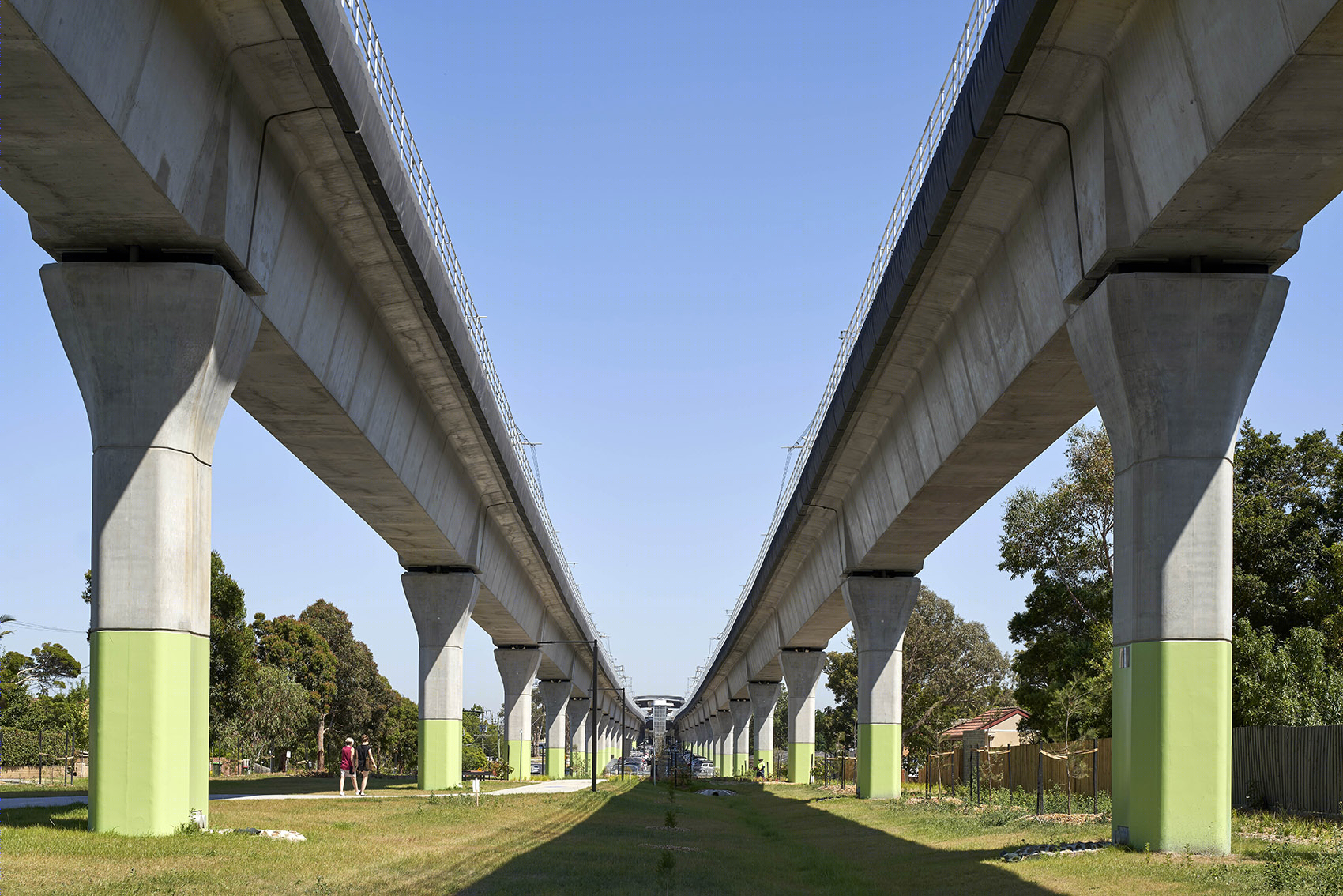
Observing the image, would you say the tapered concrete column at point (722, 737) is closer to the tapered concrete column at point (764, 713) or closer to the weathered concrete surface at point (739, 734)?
the weathered concrete surface at point (739, 734)

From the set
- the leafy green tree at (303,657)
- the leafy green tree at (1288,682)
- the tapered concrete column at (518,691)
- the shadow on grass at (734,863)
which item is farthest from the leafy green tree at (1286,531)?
the leafy green tree at (303,657)

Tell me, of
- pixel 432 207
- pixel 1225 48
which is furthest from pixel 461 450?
pixel 1225 48

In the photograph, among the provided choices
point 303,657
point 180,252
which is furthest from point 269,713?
point 180,252

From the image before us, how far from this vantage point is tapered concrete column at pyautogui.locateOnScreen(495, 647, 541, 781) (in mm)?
62844

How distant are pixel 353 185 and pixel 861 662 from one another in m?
24.9

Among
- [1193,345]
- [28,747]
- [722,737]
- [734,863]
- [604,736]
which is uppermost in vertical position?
[1193,345]

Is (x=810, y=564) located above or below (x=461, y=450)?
below

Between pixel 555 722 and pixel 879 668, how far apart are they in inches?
1836

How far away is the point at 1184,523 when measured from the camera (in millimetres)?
16266

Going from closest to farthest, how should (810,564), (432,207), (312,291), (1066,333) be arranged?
(1066,333) < (312,291) < (432,207) < (810,564)

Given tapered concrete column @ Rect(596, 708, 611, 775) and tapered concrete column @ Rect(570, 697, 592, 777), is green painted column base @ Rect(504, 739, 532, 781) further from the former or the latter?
tapered concrete column @ Rect(596, 708, 611, 775)

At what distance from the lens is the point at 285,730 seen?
232 ft

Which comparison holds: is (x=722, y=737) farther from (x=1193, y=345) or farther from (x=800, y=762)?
(x=1193, y=345)

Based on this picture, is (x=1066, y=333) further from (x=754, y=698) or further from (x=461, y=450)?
(x=754, y=698)
